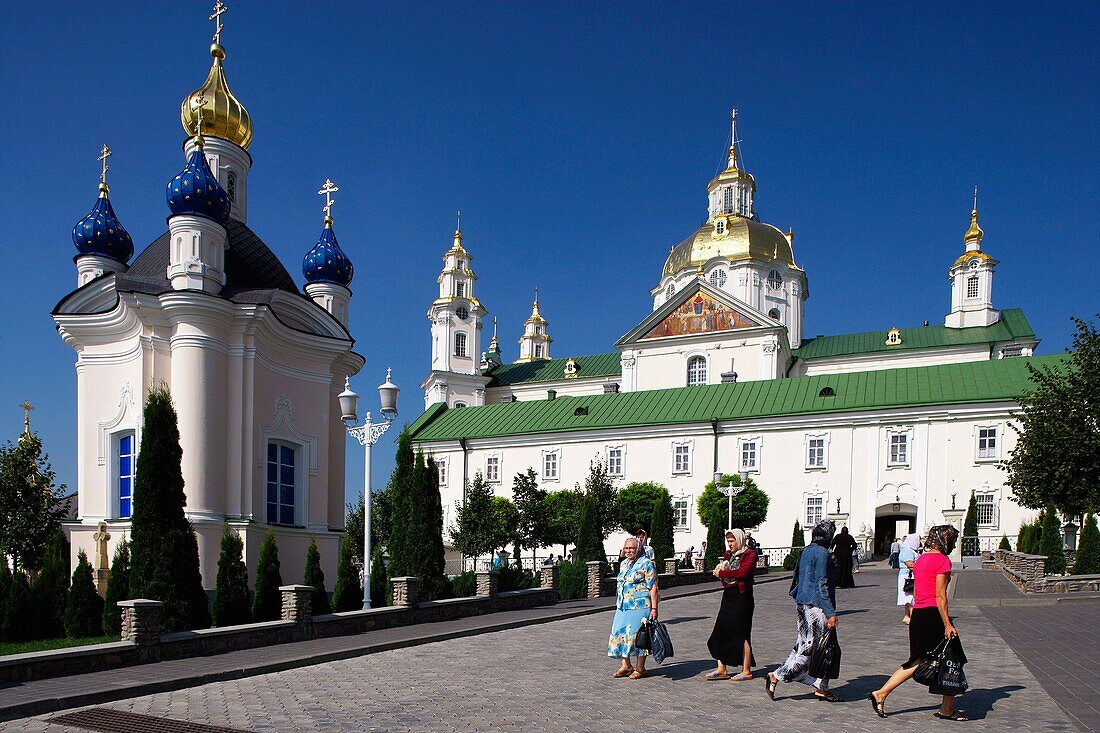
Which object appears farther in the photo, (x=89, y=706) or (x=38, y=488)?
(x=38, y=488)

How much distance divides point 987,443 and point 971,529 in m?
4.86

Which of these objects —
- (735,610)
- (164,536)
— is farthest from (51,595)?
(735,610)

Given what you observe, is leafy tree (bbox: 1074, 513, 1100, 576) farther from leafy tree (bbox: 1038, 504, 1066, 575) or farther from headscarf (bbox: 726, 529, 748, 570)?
headscarf (bbox: 726, 529, 748, 570)

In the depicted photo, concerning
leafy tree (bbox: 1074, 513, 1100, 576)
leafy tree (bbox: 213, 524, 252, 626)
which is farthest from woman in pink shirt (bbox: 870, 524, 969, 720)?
leafy tree (bbox: 1074, 513, 1100, 576)

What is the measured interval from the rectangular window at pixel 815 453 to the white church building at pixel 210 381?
29030 millimetres

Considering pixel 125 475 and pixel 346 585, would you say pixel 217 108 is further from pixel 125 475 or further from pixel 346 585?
pixel 346 585

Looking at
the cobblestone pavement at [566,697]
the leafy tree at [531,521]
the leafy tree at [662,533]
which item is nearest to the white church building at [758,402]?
the leafy tree at [531,521]

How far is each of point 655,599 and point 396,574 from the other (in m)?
10.3

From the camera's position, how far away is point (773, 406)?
162 feet

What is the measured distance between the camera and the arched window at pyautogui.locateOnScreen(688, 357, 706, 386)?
66375 mm

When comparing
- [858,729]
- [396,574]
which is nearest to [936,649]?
[858,729]

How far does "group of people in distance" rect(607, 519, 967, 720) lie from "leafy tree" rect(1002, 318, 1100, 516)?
55.3 feet

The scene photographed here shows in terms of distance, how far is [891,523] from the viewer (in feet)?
152

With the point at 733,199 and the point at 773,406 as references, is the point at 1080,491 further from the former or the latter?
the point at 733,199
